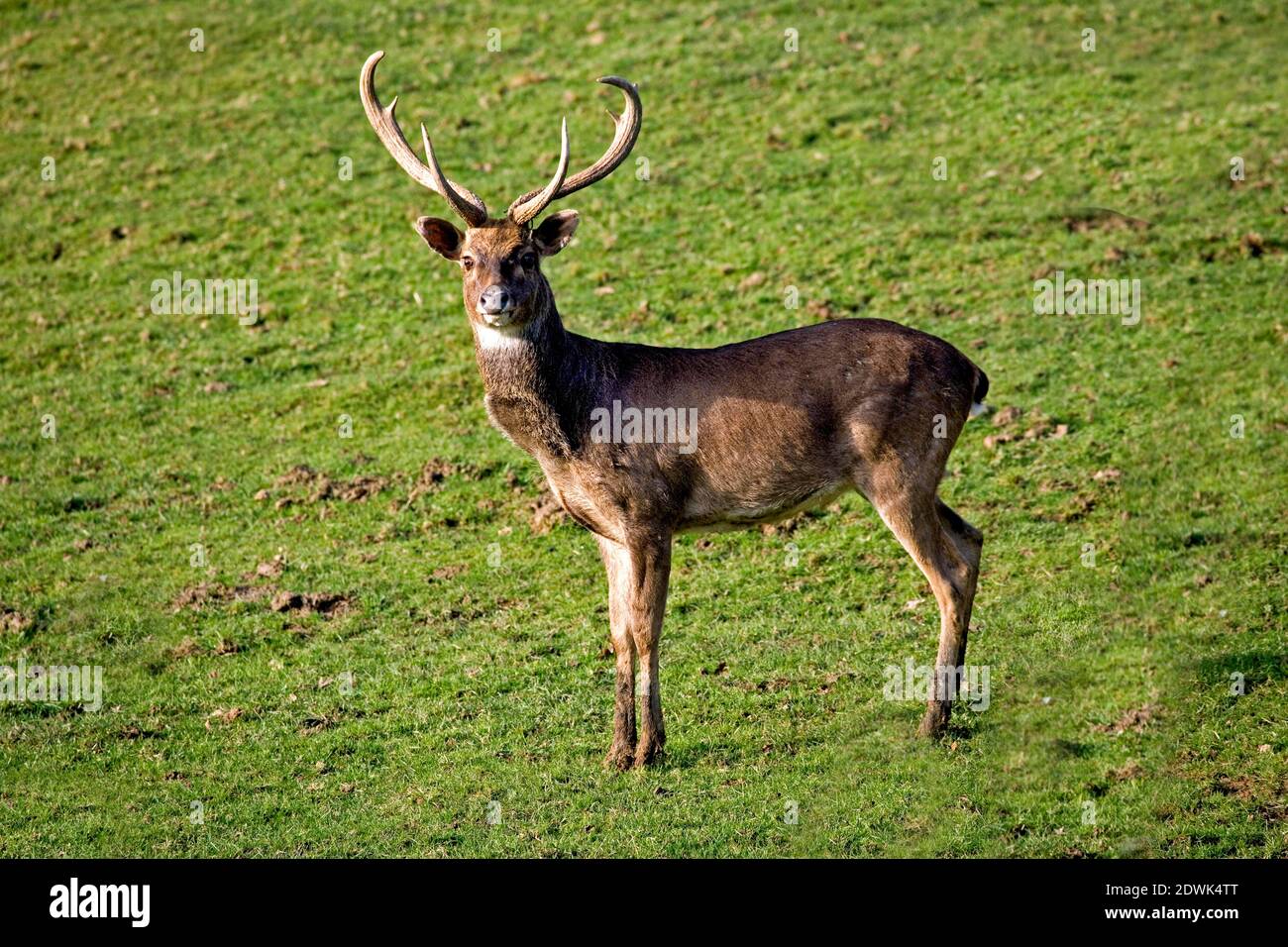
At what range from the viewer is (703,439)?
12.7 m

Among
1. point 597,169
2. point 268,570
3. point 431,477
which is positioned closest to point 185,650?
point 268,570

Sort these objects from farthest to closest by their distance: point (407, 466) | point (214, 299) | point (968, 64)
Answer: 1. point (968, 64)
2. point (214, 299)
3. point (407, 466)

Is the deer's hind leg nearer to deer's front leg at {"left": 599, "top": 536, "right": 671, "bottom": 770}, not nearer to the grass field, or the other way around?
the grass field

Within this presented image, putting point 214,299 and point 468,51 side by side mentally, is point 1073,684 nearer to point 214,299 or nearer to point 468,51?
point 214,299

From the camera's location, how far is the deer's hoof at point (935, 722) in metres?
12.5

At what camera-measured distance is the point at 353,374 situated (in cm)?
2122

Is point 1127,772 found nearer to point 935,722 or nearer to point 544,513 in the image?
point 935,722

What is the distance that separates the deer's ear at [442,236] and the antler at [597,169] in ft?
1.75

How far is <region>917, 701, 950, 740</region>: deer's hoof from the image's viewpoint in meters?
12.5

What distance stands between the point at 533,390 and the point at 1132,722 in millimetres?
5388

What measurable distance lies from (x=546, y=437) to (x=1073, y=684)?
4.84 metres

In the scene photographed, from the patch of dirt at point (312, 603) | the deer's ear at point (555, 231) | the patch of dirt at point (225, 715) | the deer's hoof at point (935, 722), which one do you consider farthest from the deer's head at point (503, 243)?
the patch of dirt at point (312, 603)

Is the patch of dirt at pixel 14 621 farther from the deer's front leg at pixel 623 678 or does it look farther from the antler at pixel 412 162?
the deer's front leg at pixel 623 678
